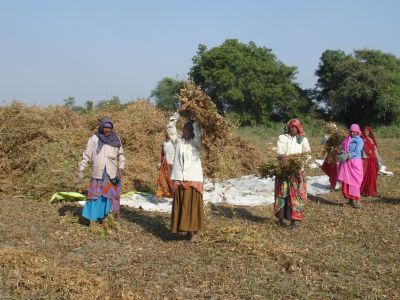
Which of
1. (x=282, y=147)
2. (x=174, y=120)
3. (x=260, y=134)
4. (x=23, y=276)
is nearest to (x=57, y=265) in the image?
(x=23, y=276)

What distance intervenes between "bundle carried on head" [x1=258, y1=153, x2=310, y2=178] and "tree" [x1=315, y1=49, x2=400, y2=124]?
1043 inches

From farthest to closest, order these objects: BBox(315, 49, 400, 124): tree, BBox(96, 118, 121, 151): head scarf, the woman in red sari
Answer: BBox(315, 49, 400, 124): tree
the woman in red sari
BBox(96, 118, 121, 151): head scarf

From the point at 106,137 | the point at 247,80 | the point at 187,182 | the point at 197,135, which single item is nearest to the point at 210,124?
the point at 197,135

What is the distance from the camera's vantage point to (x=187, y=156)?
648 cm

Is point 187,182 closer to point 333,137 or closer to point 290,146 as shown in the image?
point 290,146

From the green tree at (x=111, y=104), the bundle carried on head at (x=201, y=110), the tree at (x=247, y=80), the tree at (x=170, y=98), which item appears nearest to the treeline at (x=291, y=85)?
the tree at (x=247, y=80)

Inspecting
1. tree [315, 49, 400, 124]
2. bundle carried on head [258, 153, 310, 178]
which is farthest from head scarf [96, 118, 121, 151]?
tree [315, 49, 400, 124]

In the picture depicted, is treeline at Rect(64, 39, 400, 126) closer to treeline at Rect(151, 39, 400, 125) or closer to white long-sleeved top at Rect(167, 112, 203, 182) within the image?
treeline at Rect(151, 39, 400, 125)

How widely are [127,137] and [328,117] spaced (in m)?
26.0

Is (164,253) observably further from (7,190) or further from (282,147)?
(7,190)

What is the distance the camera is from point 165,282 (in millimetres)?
Result: 4883

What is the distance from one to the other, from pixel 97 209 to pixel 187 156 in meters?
1.64

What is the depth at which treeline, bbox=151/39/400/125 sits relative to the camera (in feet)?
106

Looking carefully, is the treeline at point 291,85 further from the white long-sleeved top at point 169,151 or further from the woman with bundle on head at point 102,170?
the woman with bundle on head at point 102,170
